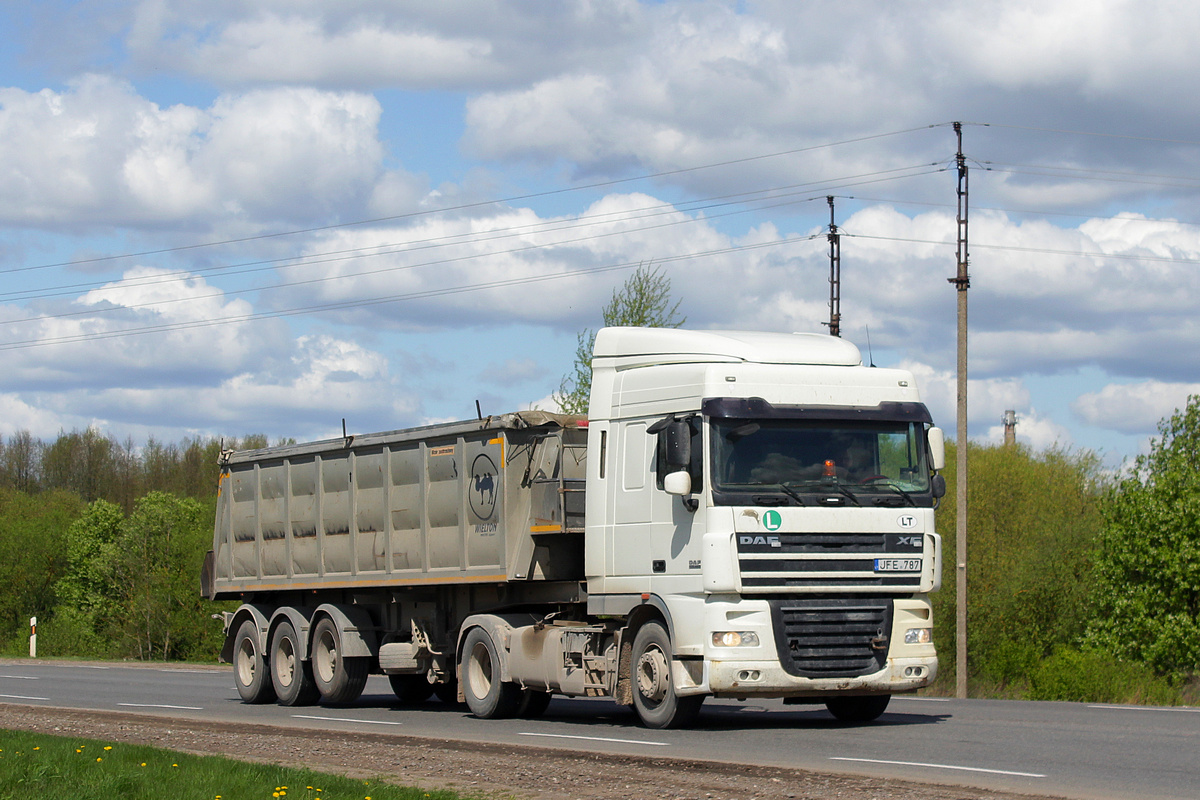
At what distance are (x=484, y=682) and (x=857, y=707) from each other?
13.5 feet

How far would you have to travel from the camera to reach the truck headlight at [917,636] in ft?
45.8

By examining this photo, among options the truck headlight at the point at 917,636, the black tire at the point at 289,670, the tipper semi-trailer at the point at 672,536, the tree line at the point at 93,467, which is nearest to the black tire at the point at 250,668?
the black tire at the point at 289,670

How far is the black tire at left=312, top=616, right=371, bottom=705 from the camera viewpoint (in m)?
18.6

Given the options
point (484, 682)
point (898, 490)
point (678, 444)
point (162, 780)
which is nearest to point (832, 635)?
point (898, 490)

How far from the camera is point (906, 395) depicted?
14398 millimetres

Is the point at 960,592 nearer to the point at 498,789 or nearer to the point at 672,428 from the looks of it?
the point at 672,428

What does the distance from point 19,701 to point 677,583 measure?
39.4 feet

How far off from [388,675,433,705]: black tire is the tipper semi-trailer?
1596 mm

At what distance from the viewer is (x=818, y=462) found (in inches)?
541

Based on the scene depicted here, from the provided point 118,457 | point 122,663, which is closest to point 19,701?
point 122,663

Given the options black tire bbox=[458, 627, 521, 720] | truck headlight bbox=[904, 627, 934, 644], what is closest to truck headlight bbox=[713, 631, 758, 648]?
truck headlight bbox=[904, 627, 934, 644]

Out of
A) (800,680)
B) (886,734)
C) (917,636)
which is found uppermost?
(917,636)

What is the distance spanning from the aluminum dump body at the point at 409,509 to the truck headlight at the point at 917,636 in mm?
3518

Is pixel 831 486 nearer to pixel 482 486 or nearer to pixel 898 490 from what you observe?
pixel 898 490
